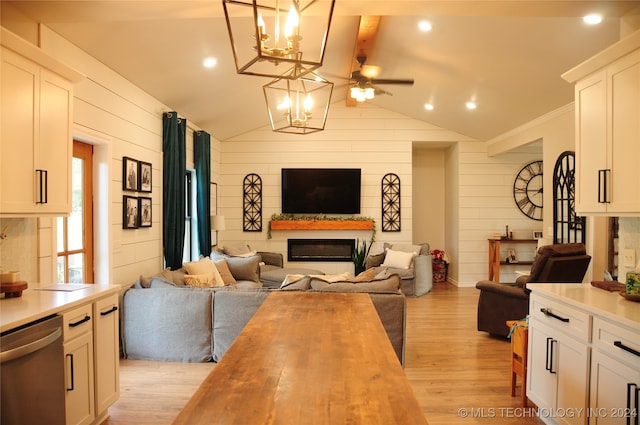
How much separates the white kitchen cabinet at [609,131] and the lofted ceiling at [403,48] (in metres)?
0.44

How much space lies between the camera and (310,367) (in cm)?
138

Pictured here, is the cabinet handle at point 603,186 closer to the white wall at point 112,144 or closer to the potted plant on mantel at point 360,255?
the white wall at point 112,144

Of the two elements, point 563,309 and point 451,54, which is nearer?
point 563,309

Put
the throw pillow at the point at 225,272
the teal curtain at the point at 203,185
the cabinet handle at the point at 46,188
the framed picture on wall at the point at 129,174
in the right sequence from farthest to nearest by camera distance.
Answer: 1. the teal curtain at the point at 203,185
2. the throw pillow at the point at 225,272
3. the framed picture on wall at the point at 129,174
4. the cabinet handle at the point at 46,188

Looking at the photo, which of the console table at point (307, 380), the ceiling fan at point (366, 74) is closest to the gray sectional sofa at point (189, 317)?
the console table at point (307, 380)

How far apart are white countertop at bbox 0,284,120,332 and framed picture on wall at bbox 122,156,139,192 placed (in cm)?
161

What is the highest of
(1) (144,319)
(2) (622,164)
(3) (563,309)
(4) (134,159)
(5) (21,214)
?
(4) (134,159)

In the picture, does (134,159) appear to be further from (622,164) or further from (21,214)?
(622,164)

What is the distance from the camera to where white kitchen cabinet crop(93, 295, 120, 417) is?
96.0 inches

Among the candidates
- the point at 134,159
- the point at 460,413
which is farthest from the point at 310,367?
the point at 134,159

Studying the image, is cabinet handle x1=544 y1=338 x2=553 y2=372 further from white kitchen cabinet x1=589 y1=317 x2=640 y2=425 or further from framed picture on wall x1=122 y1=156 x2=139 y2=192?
framed picture on wall x1=122 y1=156 x2=139 y2=192

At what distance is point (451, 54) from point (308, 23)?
5.97 feet

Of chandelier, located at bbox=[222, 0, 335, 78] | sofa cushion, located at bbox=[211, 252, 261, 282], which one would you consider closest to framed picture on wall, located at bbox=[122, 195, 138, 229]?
sofa cushion, located at bbox=[211, 252, 261, 282]

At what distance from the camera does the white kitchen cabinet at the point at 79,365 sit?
2143 mm
